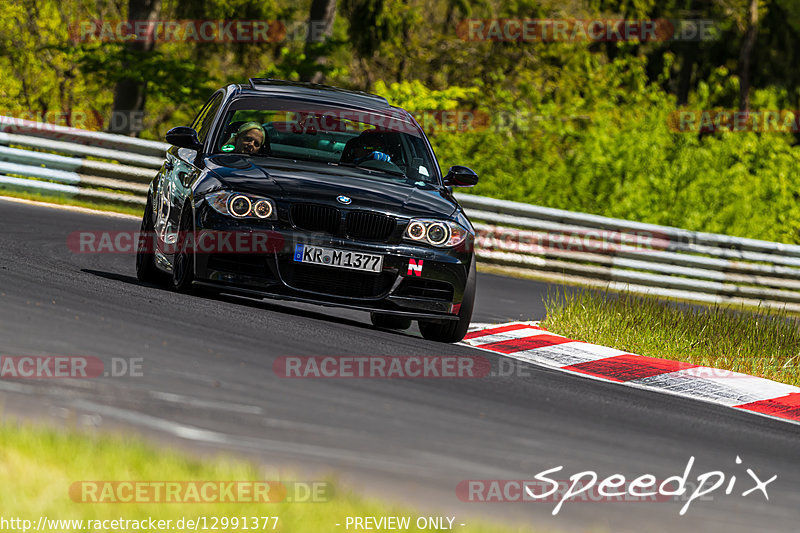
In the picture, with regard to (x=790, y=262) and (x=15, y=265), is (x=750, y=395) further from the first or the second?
(x=790, y=262)

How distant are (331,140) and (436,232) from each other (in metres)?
1.55

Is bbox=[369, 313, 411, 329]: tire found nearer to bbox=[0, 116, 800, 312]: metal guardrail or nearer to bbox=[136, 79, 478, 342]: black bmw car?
bbox=[136, 79, 478, 342]: black bmw car

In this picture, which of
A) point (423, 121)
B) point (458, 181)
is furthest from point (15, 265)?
point (423, 121)

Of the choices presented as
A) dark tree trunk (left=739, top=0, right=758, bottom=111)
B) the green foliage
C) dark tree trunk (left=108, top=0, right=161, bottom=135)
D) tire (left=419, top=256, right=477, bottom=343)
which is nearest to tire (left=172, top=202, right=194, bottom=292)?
tire (left=419, top=256, right=477, bottom=343)

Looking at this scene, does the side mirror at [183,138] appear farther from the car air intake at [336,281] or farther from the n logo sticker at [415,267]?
the n logo sticker at [415,267]

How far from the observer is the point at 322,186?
9453mm

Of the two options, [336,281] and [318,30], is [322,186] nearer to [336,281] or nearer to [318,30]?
[336,281]

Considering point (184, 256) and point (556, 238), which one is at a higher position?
point (184, 256)

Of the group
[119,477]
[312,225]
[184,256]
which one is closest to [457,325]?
[312,225]

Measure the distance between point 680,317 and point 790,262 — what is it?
10893 millimetres

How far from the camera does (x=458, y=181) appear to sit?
10.8 metres

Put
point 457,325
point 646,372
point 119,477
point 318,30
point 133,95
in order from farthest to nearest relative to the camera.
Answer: point 133,95 → point 318,30 → point 646,372 → point 457,325 → point 119,477

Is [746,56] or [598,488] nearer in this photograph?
[598,488]

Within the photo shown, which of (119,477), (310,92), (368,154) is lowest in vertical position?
(119,477)
